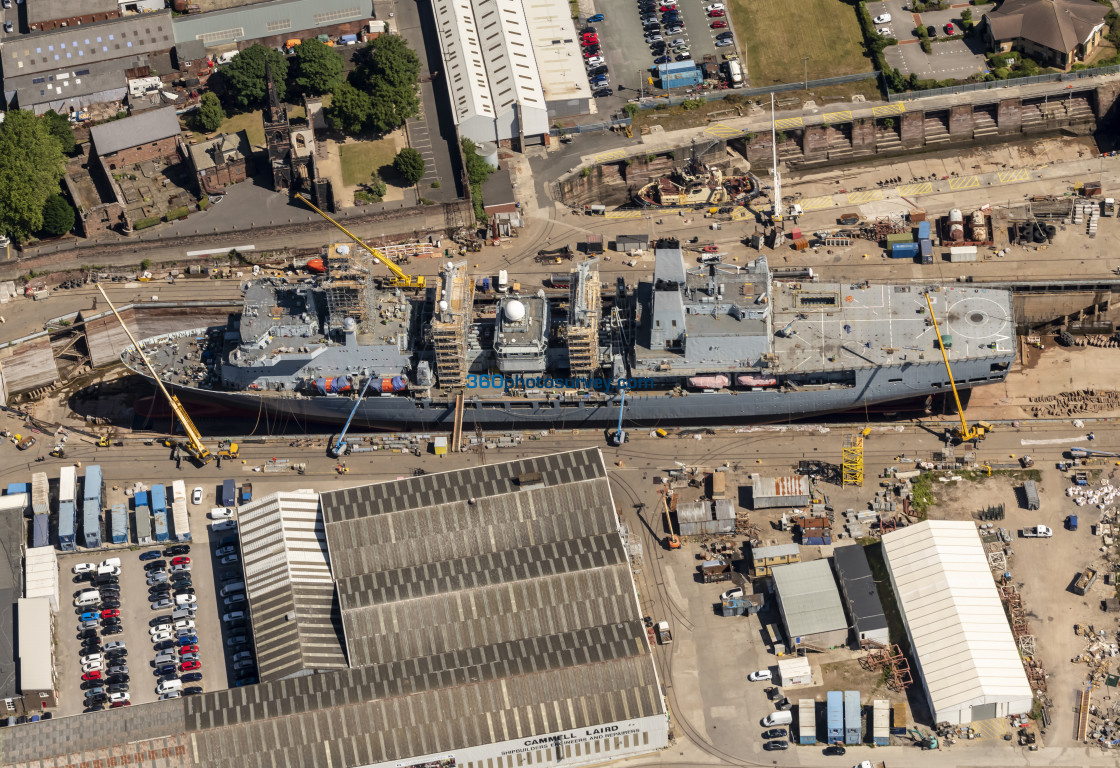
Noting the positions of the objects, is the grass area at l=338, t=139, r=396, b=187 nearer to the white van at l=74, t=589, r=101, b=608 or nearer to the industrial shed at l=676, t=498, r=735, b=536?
the white van at l=74, t=589, r=101, b=608

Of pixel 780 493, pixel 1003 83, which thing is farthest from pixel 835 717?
pixel 1003 83

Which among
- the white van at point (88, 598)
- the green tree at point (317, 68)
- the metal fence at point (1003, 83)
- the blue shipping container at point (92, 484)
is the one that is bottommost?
the white van at point (88, 598)

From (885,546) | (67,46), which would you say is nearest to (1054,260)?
(885,546)

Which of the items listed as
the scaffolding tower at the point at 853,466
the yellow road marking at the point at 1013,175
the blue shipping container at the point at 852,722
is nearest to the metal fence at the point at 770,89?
the yellow road marking at the point at 1013,175

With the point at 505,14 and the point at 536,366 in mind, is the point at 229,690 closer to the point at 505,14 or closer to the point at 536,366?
the point at 536,366

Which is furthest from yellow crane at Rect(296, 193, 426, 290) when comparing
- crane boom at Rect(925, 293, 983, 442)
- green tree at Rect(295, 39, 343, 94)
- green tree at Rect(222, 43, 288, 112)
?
crane boom at Rect(925, 293, 983, 442)

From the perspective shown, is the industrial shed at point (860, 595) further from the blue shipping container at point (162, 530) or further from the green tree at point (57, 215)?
the green tree at point (57, 215)

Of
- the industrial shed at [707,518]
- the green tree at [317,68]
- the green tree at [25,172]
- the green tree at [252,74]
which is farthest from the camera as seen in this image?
the green tree at [317,68]
